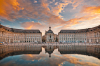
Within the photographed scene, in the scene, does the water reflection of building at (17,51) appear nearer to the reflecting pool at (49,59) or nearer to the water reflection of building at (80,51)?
the reflecting pool at (49,59)

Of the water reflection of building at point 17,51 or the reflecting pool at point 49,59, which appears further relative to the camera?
the water reflection of building at point 17,51

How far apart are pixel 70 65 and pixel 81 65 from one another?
1.59m

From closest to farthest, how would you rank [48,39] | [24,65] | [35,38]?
[24,65]
[48,39]
[35,38]

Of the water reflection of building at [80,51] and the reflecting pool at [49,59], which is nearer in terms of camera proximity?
the reflecting pool at [49,59]

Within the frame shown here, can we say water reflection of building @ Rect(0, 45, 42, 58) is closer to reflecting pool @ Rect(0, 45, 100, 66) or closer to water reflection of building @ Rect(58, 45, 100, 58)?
reflecting pool @ Rect(0, 45, 100, 66)

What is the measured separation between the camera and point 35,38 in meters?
86.5

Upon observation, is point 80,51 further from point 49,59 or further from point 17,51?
point 17,51

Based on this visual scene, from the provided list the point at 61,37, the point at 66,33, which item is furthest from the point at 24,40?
the point at 66,33

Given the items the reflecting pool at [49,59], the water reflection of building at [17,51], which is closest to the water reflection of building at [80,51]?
the reflecting pool at [49,59]

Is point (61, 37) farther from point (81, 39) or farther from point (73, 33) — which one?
point (81, 39)

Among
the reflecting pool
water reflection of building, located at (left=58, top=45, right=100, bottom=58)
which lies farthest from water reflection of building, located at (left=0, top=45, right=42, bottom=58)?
water reflection of building, located at (left=58, top=45, right=100, bottom=58)

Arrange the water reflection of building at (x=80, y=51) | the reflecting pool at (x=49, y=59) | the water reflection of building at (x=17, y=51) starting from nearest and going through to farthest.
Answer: the reflecting pool at (x=49, y=59), the water reflection of building at (x=80, y=51), the water reflection of building at (x=17, y=51)

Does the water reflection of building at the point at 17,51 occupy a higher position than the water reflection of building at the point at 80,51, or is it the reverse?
the water reflection of building at the point at 17,51

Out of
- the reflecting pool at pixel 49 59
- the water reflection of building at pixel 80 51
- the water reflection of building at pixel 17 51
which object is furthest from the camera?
the water reflection of building at pixel 17 51
